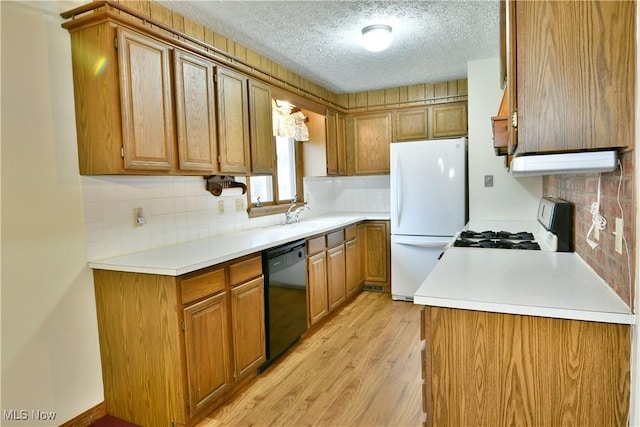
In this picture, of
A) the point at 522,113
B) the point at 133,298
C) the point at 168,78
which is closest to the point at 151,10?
the point at 168,78

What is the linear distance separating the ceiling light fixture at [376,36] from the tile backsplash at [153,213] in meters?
1.57

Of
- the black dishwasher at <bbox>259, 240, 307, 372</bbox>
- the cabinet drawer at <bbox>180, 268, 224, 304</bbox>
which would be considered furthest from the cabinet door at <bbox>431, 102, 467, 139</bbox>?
the cabinet drawer at <bbox>180, 268, 224, 304</bbox>

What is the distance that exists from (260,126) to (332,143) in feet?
5.10

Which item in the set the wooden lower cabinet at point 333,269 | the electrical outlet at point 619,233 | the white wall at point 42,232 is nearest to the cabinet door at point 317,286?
the wooden lower cabinet at point 333,269

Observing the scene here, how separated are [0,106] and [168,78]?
799 mm

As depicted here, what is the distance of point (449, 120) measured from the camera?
4.23 m

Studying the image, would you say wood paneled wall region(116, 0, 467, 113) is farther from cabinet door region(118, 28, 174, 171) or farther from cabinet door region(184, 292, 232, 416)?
cabinet door region(184, 292, 232, 416)

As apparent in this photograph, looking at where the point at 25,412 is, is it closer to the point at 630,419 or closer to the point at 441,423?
the point at 441,423

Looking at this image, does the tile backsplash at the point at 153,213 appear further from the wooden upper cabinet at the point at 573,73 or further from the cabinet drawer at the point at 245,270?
the wooden upper cabinet at the point at 573,73

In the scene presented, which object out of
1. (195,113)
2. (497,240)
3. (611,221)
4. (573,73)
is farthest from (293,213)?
(573,73)

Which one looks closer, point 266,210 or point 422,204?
point 266,210

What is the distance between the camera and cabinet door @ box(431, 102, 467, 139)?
13.7ft

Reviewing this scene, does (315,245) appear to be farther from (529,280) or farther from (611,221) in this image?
(611,221)

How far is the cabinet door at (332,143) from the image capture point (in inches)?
172
